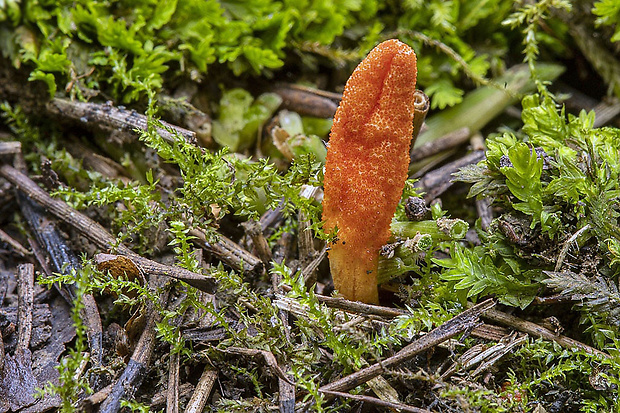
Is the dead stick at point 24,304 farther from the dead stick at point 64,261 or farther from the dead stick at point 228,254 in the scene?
the dead stick at point 228,254

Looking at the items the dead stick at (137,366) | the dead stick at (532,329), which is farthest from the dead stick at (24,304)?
the dead stick at (532,329)

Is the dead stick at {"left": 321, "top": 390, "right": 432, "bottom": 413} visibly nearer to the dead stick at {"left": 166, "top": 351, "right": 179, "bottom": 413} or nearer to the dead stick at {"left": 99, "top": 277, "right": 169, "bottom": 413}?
the dead stick at {"left": 166, "top": 351, "right": 179, "bottom": 413}

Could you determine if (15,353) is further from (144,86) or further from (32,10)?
(32,10)

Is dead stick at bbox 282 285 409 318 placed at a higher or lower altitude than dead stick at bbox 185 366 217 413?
higher

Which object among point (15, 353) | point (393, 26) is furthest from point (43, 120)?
point (393, 26)

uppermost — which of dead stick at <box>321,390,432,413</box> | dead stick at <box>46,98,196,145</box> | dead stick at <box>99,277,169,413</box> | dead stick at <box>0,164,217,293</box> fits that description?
dead stick at <box>46,98,196,145</box>

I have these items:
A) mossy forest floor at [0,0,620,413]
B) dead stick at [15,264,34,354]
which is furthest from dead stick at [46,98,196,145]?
dead stick at [15,264,34,354]
